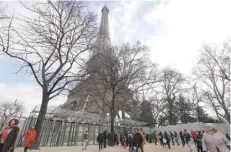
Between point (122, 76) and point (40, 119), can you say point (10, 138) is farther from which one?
point (122, 76)

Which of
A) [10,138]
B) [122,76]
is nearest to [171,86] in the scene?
[122,76]

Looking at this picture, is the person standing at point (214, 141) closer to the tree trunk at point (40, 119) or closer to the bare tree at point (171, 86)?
the tree trunk at point (40, 119)

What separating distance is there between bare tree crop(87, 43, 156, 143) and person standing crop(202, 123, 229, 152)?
565 inches

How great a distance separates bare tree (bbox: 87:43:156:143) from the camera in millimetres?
19703

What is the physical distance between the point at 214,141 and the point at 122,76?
54.4 ft

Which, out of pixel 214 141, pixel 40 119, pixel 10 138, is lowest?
pixel 214 141

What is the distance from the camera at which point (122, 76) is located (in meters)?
21.0

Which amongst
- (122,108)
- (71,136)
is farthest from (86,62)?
(122,108)

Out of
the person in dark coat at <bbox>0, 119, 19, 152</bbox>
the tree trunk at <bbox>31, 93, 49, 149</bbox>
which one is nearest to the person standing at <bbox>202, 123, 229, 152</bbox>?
the person in dark coat at <bbox>0, 119, 19, 152</bbox>

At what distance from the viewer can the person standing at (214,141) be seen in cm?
446

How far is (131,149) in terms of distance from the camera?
13586 mm

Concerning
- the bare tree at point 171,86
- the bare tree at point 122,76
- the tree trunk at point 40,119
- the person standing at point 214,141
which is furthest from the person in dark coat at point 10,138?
the bare tree at point 171,86

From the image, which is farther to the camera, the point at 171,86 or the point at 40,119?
the point at 171,86

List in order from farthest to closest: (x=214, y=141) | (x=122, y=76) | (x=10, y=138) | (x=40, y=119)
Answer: (x=122, y=76)
(x=40, y=119)
(x=10, y=138)
(x=214, y=141)
